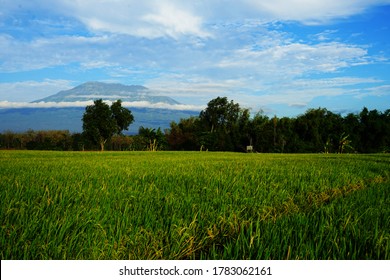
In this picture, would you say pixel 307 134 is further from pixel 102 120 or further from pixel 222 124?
pixel 102 120

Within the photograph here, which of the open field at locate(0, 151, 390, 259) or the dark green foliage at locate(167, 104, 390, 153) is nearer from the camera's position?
the open field at locate(0, 151, 390, 259)

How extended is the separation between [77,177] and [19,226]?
4118 millimetres

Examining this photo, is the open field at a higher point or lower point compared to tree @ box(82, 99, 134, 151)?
lower

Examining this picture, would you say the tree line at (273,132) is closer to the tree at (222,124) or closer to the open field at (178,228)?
the tree at (222,124)

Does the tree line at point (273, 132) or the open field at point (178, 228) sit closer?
the open field at point (178, 228)

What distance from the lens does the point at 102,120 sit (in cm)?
6500

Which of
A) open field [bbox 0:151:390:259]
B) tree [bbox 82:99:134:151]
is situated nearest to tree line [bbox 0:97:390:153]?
tree [bbox 82:99:134:151]

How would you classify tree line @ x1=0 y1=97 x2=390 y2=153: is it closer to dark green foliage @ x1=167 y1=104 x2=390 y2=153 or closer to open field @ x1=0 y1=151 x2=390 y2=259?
dark green foliage @ x1=167 y1=104 x2=390 y2=153

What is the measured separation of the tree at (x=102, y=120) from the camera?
64925 millimetres

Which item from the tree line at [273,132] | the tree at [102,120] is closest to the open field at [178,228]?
the tree line at [273,132]

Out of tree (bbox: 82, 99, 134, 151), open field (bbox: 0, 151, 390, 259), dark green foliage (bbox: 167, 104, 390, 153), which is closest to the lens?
open field (bbox: 0, 151, 390, 259)

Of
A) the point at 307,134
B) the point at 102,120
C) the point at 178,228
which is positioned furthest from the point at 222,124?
the point at 178,228

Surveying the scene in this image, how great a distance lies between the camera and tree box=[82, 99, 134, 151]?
213ft

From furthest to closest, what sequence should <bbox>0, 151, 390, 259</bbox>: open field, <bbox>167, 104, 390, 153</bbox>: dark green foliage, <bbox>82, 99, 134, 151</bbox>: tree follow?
<bbox>82, 99, 134, 151</bbox>: tree → <bbox>167, 104, 390, 153</bbox>: dark green foliage → <bbox>0, 151, 390, 259</bbox>: open field
